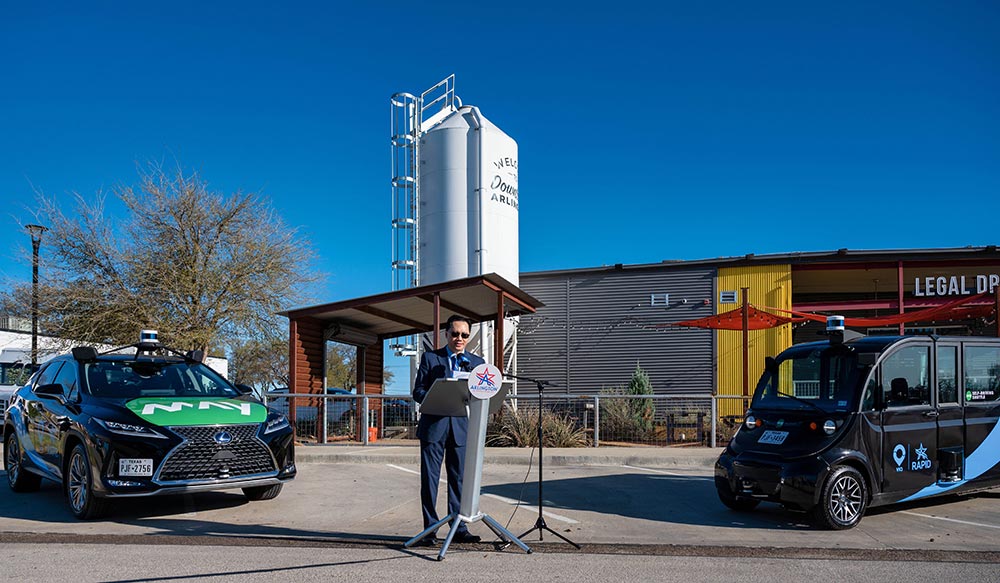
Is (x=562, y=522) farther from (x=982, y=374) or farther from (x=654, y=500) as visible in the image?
(x=982, y=374)

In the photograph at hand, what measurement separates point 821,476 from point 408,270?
64.1 ft

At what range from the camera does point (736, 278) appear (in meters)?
26.1

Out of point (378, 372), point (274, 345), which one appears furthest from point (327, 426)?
point (274, 345)

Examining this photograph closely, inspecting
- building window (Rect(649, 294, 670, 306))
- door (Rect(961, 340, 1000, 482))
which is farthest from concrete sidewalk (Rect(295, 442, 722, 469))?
building window (Rect(649, 294, 670, 306))

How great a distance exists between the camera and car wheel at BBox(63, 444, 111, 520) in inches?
328

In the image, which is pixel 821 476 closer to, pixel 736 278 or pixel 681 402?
pixel 681 402

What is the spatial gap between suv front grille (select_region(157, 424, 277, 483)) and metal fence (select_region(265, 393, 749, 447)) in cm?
709

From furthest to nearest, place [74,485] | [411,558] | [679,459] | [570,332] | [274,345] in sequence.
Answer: [570,332] → [274,345] → [679,459] → [74,485] → [411,558]

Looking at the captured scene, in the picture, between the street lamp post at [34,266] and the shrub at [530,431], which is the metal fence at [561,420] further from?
the street lamp post at [34,266]

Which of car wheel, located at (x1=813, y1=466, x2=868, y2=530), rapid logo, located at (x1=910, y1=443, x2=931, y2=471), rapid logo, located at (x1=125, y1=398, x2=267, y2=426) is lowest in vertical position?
car wheel, located at (x1=813, y1=466, x2=868, y2=530)

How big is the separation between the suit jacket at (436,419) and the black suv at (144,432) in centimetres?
253

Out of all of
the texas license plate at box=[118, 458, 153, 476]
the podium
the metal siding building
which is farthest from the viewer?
the metal siding building

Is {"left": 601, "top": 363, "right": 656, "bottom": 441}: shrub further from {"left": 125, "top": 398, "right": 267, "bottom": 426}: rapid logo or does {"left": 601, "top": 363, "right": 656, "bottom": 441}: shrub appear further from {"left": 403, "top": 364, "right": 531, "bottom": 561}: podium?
{"left": 403, "top": 364, "right": 531, "bottom": 561}: podium

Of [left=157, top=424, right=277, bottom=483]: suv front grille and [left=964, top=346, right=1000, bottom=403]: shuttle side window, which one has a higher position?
[left=964, top=346, right=1000, bottom=403]: shuttle side window
